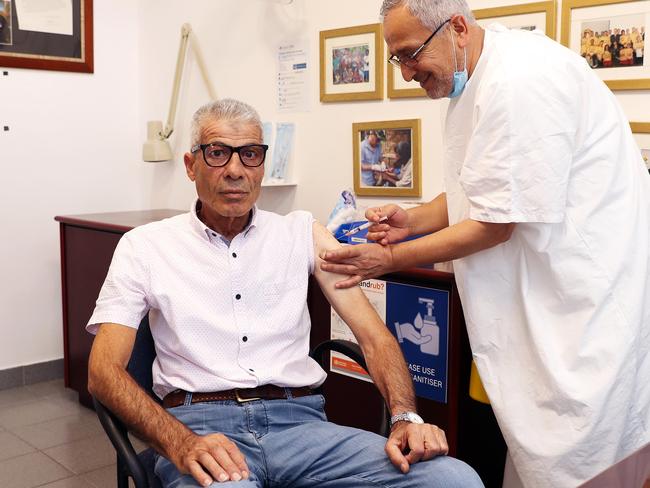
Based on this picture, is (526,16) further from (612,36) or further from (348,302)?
(348,302)

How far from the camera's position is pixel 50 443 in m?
3.14

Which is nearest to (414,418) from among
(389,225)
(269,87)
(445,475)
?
(445,475)

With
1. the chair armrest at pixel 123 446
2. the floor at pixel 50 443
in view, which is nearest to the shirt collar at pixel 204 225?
the chair armrest at pixel 123 446

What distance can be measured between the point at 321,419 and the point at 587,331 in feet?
2.10

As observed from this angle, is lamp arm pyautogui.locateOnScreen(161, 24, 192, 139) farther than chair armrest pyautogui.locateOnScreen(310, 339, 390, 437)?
Yes

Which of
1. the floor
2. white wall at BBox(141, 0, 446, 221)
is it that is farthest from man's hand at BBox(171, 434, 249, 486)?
white wall at BBox(141, 0, 446, 221)

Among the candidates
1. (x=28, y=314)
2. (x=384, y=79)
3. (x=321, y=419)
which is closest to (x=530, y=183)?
(x=321, y=419)

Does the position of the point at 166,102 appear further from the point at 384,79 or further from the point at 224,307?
the point at 224,307

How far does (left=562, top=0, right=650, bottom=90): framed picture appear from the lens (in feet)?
7.27

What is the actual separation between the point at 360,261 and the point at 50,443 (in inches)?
74.1

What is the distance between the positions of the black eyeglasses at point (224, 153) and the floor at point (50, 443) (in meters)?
1.44

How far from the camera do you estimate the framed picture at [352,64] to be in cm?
290

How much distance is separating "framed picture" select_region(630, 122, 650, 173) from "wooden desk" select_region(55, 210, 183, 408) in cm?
198

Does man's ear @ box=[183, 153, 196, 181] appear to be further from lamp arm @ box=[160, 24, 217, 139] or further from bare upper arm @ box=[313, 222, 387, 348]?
lamp arm @ box=[160, 24, 217, 139]
